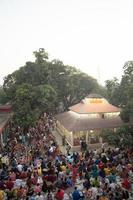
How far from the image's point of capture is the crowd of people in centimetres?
1756

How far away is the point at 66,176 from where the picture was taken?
20.8 m

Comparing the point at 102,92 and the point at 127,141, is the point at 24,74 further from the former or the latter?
the point at 127,141

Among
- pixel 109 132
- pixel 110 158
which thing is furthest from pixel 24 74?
pixel 110 158

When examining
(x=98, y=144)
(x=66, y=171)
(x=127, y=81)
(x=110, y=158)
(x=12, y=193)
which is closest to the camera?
(x=12, y=193)

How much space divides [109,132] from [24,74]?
22.0 metres

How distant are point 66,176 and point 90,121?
12890mm

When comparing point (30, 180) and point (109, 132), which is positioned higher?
point (109, 132)

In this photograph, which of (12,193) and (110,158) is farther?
(110,158)

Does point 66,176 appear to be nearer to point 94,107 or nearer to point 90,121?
point 90,121

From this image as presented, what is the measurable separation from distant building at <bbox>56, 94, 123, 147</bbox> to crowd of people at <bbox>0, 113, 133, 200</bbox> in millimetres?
4603

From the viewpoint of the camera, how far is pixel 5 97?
4388cm

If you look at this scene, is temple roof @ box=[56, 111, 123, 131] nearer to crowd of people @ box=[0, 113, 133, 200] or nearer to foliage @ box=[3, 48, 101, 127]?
crowd of people @ box=[0, 113, 133, 200]

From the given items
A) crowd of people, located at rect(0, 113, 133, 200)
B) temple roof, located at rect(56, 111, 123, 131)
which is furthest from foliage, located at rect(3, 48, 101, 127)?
crowd of people, located at rect(0, 113, 133, 200)

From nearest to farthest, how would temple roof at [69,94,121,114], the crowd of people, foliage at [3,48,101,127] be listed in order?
the crowd of people, temple roof at [69,94,121,114], foliage at [3,48,101,127]
